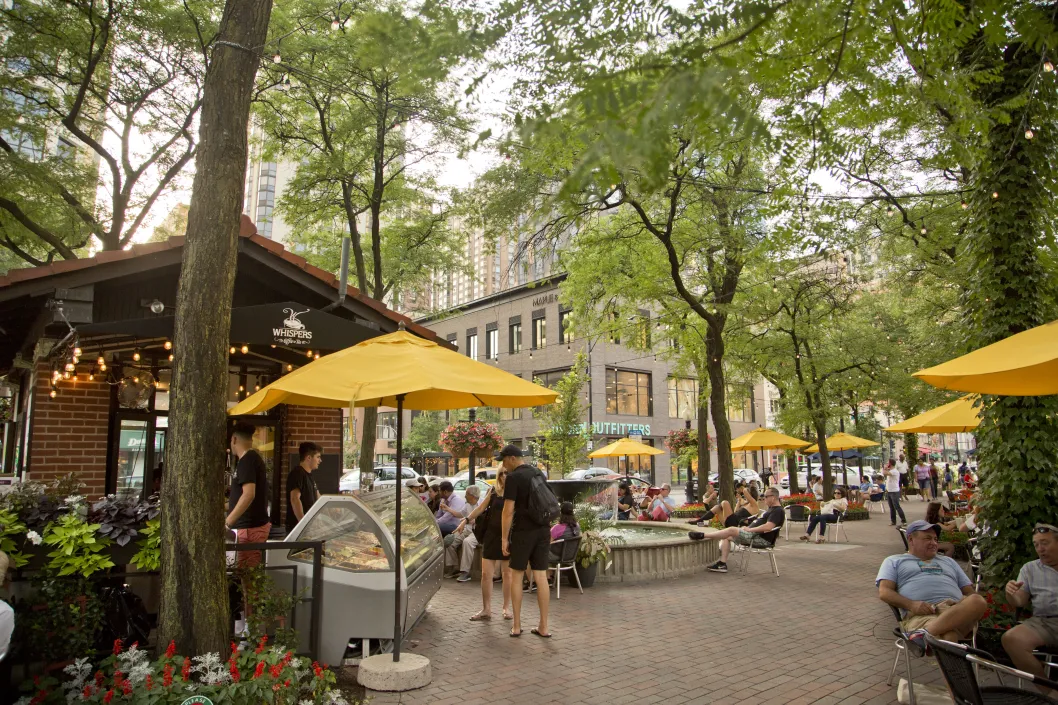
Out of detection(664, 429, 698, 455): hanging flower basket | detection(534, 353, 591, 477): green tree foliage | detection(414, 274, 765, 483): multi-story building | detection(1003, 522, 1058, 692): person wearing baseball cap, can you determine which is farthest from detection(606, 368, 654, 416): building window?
detection(1003, 522, 1058, 692): person wearing baseball cap

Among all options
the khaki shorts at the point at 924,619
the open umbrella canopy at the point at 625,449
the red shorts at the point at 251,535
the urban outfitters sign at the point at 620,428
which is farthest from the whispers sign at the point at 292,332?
the urban outfitters sign at the point at 620,428

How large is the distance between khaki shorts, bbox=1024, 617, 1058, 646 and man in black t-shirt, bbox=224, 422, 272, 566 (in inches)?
236

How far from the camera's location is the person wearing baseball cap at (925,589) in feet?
15.5

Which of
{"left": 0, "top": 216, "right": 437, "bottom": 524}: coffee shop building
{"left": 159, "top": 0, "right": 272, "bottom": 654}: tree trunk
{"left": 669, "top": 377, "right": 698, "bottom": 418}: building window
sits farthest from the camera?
{"left": 669, "top": 377, "right": 698, "bottom": 418}: building window

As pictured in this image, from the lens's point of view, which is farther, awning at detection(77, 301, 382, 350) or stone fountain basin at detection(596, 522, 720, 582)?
stone fountain basin at detection(596, 522, 720, 582)

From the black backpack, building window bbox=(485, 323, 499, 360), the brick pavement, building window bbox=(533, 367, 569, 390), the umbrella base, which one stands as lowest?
the brick pavement

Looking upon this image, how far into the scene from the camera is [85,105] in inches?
574

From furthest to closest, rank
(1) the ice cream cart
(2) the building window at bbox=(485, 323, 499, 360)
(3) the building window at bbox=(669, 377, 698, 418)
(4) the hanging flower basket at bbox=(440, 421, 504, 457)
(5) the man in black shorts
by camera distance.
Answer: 1. (2) the building window at bbox=(485, 323, 499, 360)
2. (3) the building window at bbox=(669, 377, 698, 418)
3. (4) the hanging flower basket at bbox=(440, 421, 504, 457)
4. (5) the man in black shorts
5. (1) the ice cream cart

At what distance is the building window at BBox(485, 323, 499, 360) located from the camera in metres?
46.0

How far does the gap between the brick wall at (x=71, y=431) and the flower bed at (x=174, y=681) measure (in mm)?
4477

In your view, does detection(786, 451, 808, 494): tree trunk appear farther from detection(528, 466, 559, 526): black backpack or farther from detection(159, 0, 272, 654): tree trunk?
detection(159, 0, 272, 654): tree trunk

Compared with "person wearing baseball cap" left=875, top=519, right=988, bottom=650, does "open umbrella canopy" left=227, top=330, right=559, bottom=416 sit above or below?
above

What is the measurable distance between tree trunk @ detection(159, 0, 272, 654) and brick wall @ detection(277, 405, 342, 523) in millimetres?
5988

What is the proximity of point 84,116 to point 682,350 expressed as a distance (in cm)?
1834
